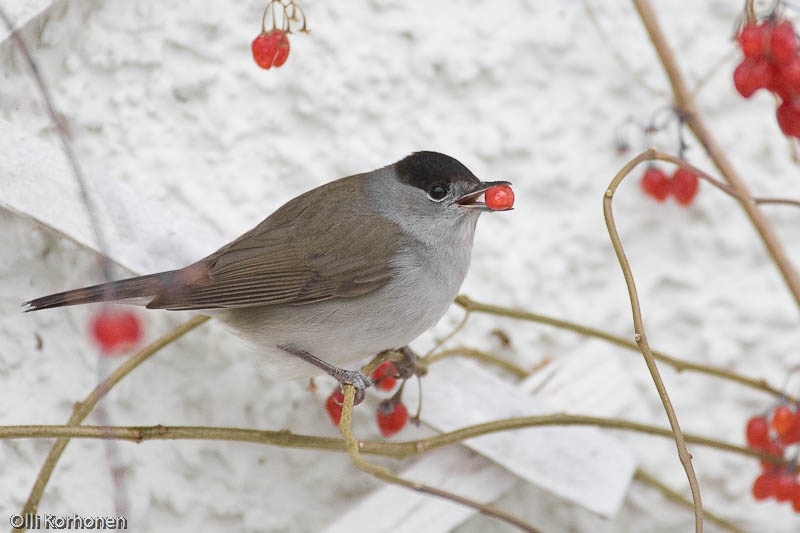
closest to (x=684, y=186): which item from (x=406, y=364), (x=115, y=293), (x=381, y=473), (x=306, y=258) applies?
(x=406, y=364)

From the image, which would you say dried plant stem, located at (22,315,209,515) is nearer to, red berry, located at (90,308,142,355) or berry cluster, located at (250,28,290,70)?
red berry, located at (90,308,142,355)

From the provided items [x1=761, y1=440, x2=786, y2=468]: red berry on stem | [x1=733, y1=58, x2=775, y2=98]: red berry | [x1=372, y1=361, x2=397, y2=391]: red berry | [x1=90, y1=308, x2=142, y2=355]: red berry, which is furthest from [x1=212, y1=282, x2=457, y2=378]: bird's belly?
[x1=761, y1=440, x2=786, y2=468]: red berry on stem

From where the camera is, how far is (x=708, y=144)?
1.99 metres

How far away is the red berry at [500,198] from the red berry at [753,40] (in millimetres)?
497

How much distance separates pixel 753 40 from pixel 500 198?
21.0 inches

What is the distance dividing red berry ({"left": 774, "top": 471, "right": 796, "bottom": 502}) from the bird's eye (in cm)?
94

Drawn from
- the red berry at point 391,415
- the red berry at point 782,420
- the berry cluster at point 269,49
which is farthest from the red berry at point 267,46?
the red berry at point 782,420

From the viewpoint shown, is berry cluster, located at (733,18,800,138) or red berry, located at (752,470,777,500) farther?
red berry, located at (752,470,777,500)

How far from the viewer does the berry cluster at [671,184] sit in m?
2.21

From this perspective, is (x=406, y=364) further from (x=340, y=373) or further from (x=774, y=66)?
(x=774, y=66)

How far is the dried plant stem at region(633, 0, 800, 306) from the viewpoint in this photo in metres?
1.97

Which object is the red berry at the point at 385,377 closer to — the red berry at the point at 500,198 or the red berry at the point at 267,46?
the red berry at the point at 500,198

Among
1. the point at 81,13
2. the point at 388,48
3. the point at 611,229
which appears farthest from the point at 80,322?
the point at 611,229

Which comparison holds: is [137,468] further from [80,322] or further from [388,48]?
[388,48]
